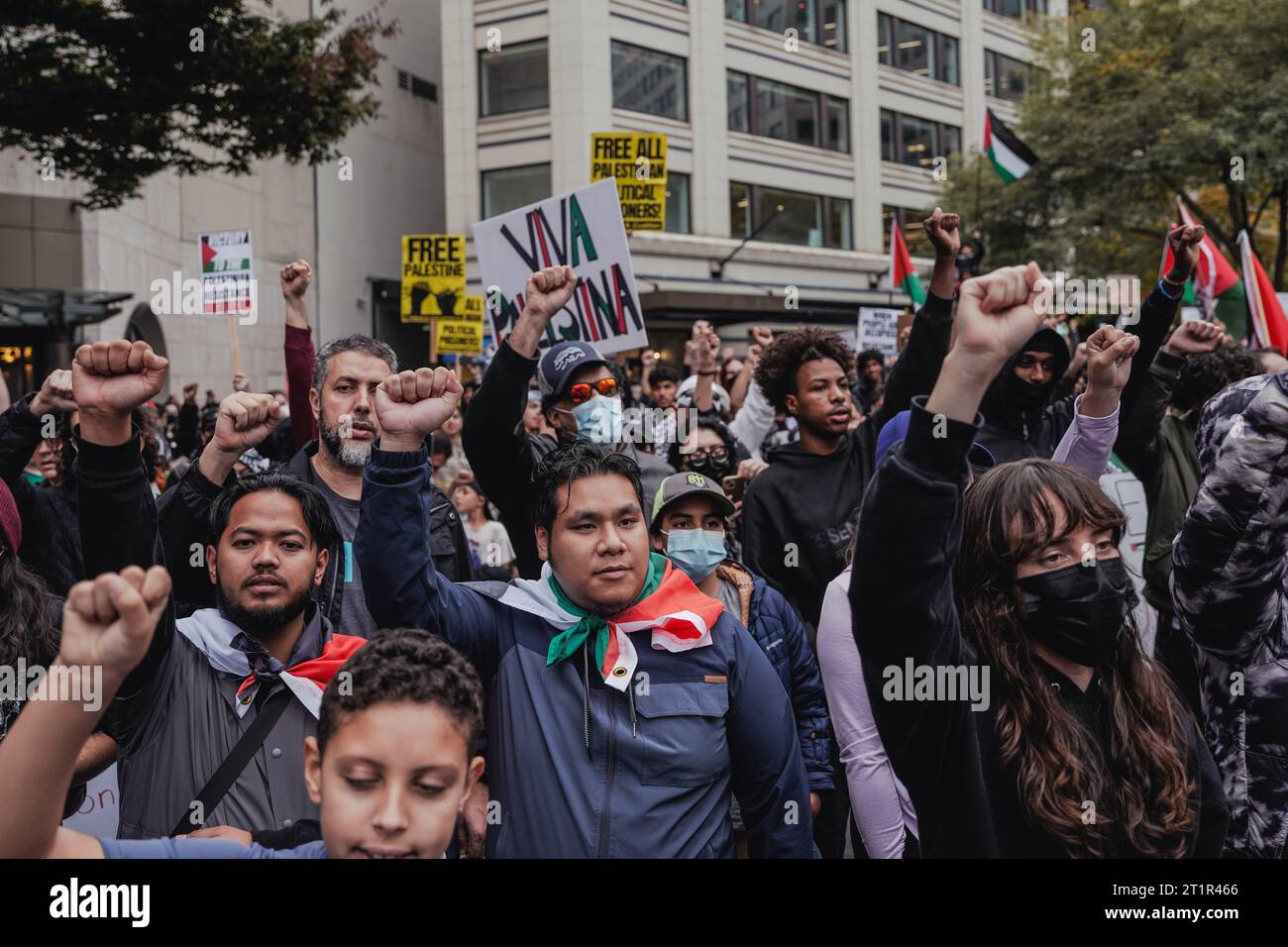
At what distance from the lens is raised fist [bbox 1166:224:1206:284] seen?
4234 mm

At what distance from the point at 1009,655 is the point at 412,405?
1380 millimetres

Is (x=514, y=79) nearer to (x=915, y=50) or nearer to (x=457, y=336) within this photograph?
(x=915, y=50)

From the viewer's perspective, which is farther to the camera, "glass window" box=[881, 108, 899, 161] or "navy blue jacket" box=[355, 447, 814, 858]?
"glass window" box=[881, 108, 899, 161]

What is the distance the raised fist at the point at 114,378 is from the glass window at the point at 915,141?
1340 inches

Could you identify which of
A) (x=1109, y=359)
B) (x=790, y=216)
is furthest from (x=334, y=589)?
(x=790, y=216)

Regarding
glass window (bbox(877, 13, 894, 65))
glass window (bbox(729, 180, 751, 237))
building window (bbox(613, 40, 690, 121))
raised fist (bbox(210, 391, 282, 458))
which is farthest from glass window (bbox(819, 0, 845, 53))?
raised fist (bbox(210, 391, 282, 458))

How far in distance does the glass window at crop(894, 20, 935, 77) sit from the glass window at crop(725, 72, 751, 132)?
639 cm

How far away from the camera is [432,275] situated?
10.6 metres

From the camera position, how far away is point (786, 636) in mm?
3863

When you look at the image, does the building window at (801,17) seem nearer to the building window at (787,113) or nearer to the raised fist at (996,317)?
the building window at (787,113)

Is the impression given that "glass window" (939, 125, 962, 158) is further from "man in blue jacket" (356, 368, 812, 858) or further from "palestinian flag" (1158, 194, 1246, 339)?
"man in blue jacket" (356, 368, 812, 858)

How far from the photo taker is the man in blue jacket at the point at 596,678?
104 inches

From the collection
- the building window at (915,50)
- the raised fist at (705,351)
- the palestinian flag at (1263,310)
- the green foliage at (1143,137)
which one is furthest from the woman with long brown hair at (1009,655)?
the building window at (915,50)
